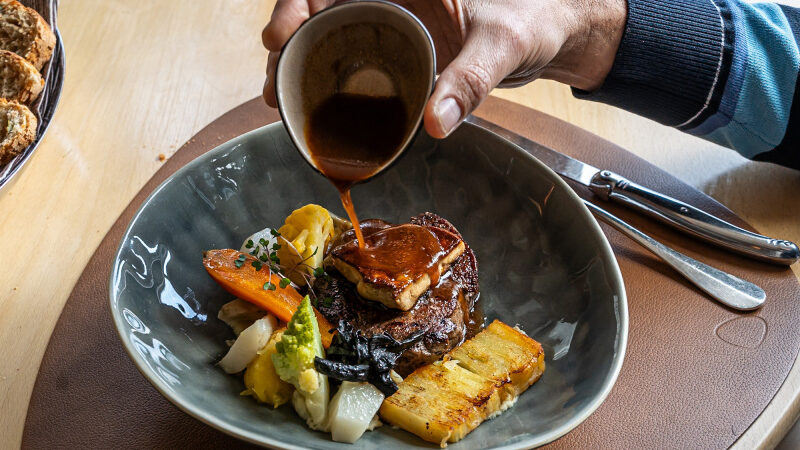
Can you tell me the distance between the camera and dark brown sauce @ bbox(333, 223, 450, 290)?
1824mm

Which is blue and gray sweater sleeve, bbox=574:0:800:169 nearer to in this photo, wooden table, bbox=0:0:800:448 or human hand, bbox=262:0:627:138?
human hand, bbox=262:0:627:138

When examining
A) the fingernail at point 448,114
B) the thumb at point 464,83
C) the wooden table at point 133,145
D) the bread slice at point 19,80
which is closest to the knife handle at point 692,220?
the wooden table at point 133,145

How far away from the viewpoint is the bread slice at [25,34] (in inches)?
105

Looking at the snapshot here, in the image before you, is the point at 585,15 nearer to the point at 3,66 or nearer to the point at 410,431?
the point at 410,431

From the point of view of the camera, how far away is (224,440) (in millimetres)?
1709

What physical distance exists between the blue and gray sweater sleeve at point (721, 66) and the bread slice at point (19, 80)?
89.2 inches

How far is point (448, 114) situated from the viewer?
165cm

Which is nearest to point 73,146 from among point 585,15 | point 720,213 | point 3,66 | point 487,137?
point 3,66

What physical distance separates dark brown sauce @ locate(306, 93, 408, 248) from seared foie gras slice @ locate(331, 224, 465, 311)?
258 mm

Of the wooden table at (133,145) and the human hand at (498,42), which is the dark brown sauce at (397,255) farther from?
the wooden table at (133,145)

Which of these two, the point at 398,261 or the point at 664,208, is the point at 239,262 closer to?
the point at 398,261

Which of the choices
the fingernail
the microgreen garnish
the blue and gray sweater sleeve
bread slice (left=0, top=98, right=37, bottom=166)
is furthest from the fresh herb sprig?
the blue and gray sweater sleeve

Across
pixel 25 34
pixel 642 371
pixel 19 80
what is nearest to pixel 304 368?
pixel 642 371

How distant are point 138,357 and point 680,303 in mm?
1658
